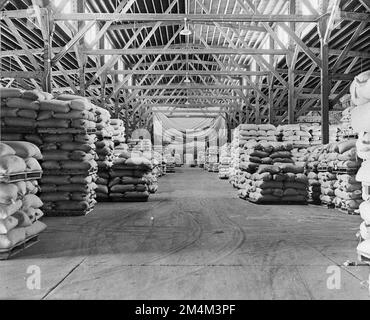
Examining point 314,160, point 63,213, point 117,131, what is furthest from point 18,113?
point 314,160

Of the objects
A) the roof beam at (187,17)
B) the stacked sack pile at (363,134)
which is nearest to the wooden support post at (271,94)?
the roof beam at (187,17)

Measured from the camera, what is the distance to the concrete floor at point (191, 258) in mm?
3352

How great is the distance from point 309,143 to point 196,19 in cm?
570

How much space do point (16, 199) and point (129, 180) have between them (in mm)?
5469

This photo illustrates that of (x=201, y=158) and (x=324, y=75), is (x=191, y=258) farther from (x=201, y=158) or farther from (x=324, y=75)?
(x=201, y=158)

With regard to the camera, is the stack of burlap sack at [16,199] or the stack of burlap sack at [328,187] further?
the stack of burlap sack at [328,187]

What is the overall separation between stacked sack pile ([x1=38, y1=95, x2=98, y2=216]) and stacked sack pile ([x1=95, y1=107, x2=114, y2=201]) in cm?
187

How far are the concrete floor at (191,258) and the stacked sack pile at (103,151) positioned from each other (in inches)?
92.5

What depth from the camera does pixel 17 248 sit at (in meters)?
4.68

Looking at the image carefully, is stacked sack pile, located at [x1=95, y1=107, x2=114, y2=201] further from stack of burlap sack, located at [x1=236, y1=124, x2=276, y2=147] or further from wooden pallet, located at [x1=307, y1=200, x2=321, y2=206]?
stack of burlap sack, located at [x1=236, y1=124, x2=276, y2=147]

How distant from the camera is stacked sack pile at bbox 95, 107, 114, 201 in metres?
9.76

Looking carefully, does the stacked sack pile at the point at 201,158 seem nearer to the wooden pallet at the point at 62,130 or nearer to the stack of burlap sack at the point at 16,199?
the wooden pallet at the point at 62,130

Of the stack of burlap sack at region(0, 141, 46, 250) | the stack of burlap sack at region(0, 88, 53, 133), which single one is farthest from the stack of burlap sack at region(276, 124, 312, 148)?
the stack of burlap sack at region(0, 141, 46, 250)
